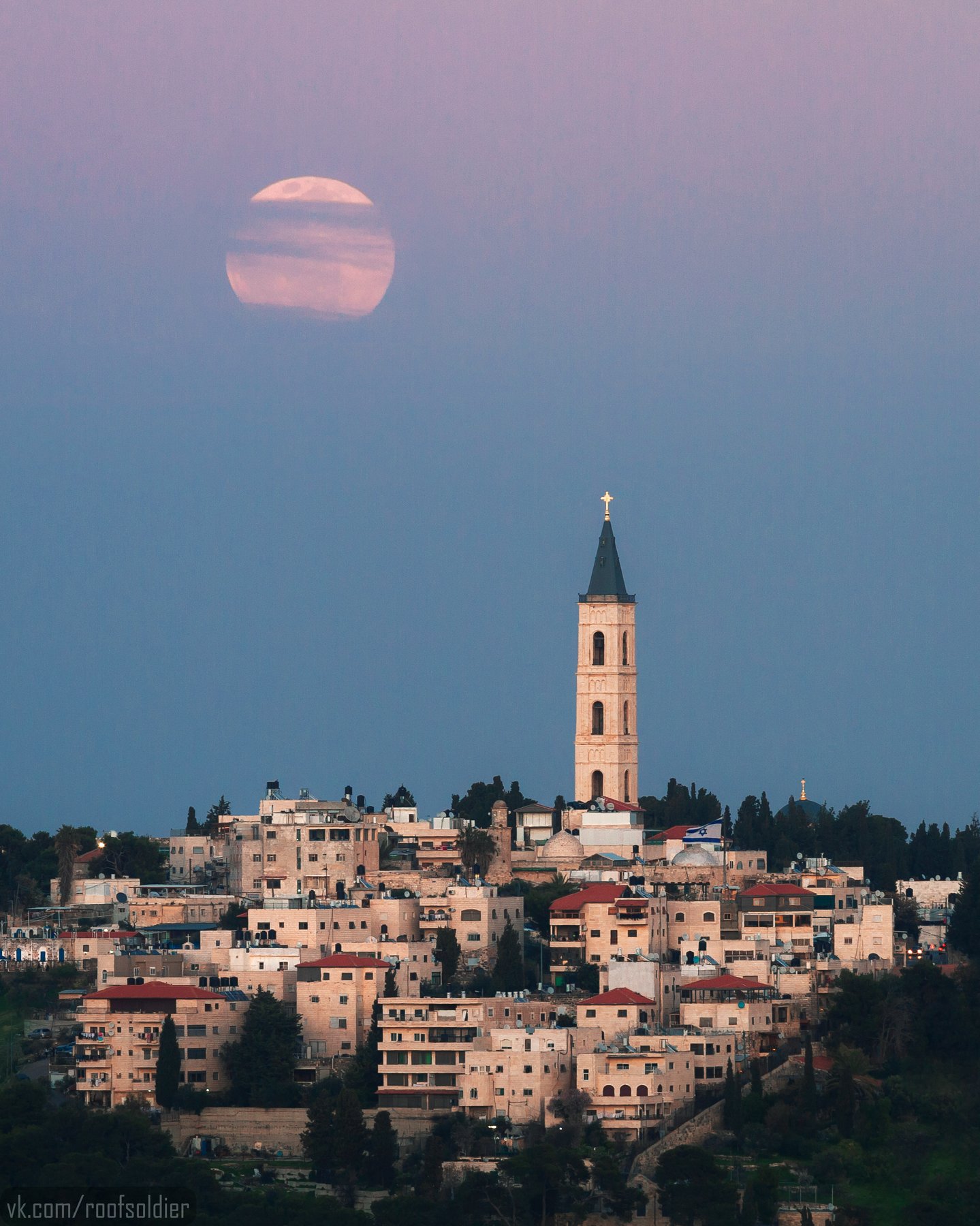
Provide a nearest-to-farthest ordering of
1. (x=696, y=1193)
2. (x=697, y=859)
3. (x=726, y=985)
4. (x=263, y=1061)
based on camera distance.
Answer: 1. (x=696, y=1193)
2. (x=263, y=1061)
3. (x=726, y=985)
4. (x=697, y=859)

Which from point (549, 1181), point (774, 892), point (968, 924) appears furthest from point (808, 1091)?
point (774, 892)

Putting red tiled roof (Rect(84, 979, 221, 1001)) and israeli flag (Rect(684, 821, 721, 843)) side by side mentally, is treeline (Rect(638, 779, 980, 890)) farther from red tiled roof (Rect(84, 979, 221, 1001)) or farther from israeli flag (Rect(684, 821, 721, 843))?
red tiled roof (Rect(84, 979, 221, 1001))

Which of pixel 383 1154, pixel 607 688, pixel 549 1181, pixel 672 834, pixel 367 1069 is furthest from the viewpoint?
pixel 607 688

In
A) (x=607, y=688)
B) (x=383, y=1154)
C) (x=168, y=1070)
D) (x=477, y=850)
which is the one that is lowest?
(x=383, y=1154)

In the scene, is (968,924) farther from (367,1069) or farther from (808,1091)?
(367,1069)

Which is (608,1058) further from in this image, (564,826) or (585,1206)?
(564,826)

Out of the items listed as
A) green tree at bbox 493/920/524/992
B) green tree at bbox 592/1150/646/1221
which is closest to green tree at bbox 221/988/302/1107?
green tree at bbox 493/920/524/992

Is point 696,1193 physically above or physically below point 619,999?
below

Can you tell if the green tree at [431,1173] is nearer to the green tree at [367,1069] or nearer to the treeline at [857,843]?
the green tree at [367,1069]
